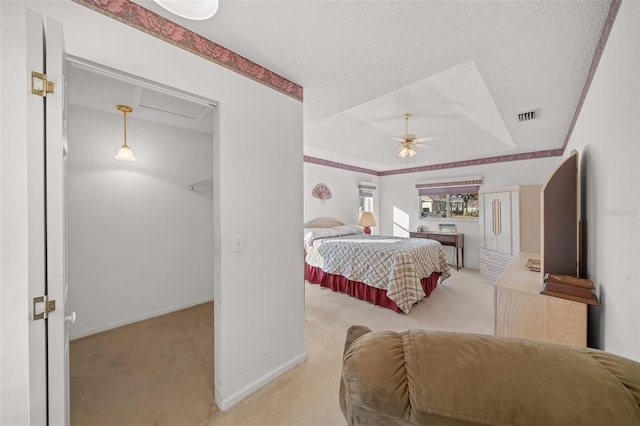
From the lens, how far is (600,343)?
1330 mm

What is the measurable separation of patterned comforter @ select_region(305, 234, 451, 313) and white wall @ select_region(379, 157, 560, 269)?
192 centimetres

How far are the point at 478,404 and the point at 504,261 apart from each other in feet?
15.6

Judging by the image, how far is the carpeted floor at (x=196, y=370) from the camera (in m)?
1.55

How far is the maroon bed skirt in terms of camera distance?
10.6ft

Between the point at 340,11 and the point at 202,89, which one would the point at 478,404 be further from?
the point at 202,89

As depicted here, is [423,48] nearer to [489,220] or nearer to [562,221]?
[562,221]

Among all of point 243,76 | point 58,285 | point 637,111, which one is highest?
point 243,76

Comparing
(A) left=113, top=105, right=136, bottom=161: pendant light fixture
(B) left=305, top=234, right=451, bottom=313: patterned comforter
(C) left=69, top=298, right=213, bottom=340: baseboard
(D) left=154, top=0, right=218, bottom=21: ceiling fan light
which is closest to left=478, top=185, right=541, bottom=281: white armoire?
(B) left=305, top=234, right=451, bottom=313: patterned comforter

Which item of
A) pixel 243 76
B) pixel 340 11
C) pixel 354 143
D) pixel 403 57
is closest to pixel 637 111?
pixel 403 57

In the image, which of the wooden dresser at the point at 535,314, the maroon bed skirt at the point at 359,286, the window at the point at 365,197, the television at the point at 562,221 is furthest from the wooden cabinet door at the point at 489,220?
the television at the point at 562,221

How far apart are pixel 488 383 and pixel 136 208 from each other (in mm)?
3455

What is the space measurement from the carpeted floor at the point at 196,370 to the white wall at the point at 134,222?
0.27 metres

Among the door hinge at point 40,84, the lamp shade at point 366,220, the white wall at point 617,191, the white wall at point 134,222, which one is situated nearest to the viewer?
the door hinge at point 40,84

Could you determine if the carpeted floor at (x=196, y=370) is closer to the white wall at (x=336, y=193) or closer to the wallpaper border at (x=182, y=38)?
the wallpaper border at (x=182, y=38)
